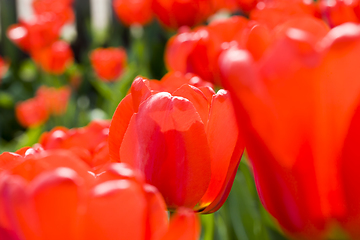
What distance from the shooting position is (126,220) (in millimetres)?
195

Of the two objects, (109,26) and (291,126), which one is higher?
(291,126)

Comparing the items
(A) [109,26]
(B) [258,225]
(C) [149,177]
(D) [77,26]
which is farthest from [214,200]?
(D) [77,26]

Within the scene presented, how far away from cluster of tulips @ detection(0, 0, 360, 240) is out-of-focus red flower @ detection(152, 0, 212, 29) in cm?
83

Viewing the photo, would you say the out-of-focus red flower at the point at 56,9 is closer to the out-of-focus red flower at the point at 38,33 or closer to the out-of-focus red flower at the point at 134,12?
the out-of-focus red flower at the point at 38,33

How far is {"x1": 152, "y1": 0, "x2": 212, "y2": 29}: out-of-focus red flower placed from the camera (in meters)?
1.10

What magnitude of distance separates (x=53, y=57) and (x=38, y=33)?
12 cm

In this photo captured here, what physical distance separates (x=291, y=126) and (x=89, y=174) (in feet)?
0.35

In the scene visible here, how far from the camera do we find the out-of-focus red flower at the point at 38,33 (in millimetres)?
1815

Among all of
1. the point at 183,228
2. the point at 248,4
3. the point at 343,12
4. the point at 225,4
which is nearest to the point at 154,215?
the point at 183,228

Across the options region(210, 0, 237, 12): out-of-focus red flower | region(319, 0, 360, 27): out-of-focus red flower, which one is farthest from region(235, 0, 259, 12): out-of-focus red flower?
region(319, 0, 360, 27): out-of-focus red flower

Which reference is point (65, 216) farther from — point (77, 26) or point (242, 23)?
point (77, 26)

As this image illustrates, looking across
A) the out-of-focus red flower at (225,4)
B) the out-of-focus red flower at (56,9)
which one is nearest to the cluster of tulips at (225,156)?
the out-of-focus red flower at (225,4)

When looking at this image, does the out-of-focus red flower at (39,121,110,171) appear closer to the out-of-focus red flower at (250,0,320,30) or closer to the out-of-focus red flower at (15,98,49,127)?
the out-of-focus red flower at (250,0,320,30)

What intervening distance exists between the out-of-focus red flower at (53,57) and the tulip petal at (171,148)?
1656 millimetres
